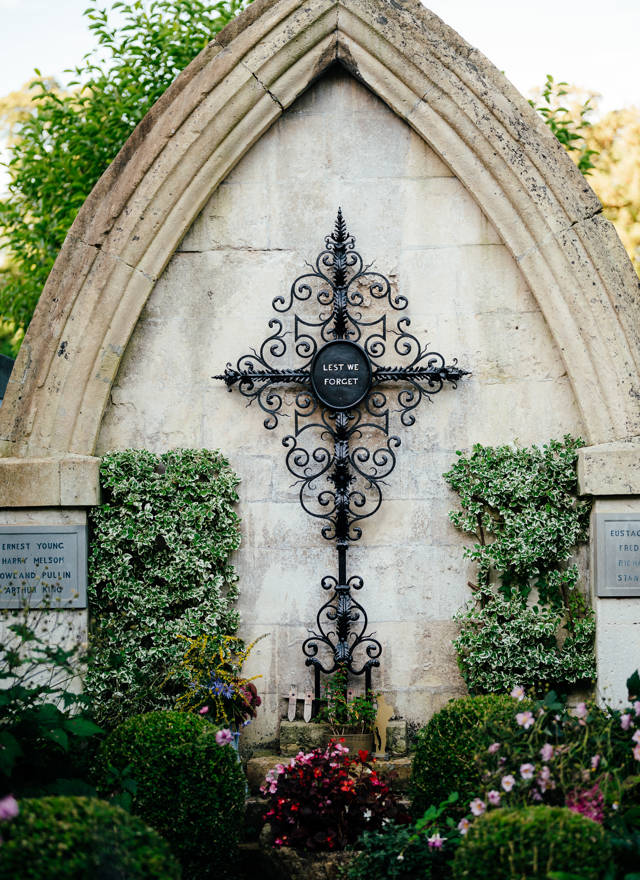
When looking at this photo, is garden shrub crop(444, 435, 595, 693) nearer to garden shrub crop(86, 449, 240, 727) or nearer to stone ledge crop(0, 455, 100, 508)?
garden shrub crop(86, 449, 240, 727)

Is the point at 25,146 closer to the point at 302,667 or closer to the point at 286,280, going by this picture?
the point at 286,280

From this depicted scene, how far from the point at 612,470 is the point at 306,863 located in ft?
9.76

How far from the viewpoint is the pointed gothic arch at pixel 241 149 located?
5.75m

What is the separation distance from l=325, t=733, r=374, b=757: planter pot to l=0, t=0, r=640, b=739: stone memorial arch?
33 centimetres

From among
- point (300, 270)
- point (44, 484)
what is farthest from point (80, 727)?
point (300, 270)

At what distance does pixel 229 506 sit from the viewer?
589 centimetres

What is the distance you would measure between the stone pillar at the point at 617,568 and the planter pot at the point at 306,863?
206cm

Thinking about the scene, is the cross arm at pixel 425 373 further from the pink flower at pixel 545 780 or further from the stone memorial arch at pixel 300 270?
the pink flower at pixel 545 780

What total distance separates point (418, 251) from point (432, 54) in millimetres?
1278

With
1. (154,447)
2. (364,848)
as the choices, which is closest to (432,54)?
(154,447)

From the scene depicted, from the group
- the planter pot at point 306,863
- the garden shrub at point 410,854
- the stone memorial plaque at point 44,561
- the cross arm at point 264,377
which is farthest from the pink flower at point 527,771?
the stone memorial plaque at point 44,561

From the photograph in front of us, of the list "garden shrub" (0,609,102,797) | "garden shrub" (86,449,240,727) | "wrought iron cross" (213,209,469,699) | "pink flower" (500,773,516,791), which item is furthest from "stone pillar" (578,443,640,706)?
"garden shrub" (0,609,102,797)

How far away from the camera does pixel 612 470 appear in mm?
5590

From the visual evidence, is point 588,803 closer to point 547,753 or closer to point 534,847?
point 547,753
